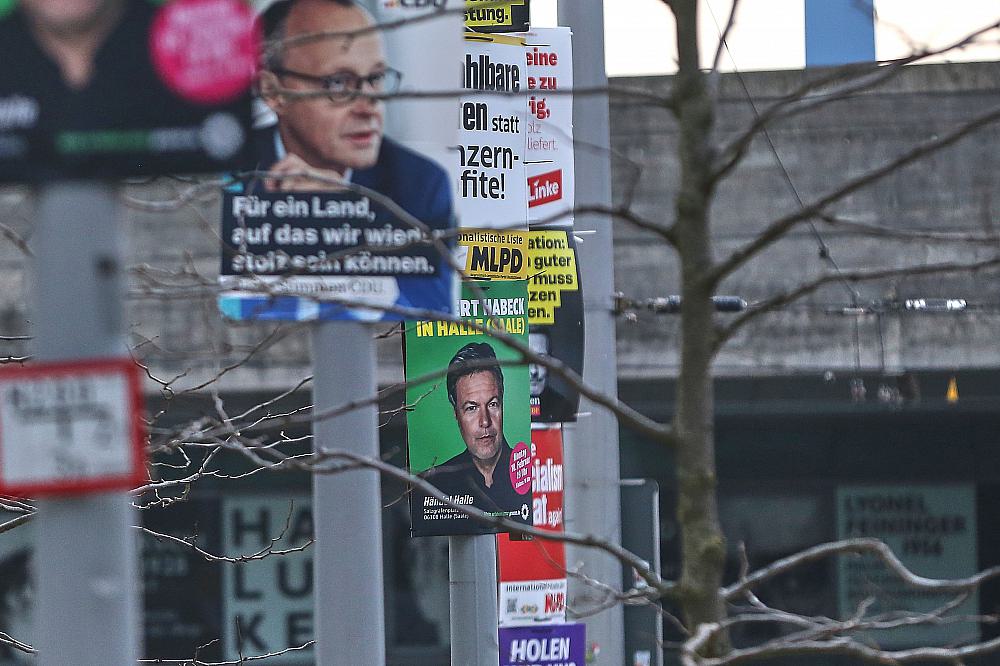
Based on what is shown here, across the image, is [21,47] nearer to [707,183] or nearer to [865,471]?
[707,183]

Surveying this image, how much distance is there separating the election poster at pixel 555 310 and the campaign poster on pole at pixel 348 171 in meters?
4.06

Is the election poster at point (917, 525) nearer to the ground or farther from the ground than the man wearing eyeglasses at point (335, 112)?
nearer to the ground

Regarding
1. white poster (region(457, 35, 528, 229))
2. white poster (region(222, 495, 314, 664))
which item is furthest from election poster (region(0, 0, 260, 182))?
white poster (region(222, 495, 314, 664))

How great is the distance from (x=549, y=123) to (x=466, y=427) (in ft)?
6.98

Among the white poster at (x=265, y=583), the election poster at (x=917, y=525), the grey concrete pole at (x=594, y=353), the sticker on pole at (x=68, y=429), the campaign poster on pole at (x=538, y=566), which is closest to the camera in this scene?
the sticker on pole at (x=68, y=429)

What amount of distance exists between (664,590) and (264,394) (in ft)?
45.6

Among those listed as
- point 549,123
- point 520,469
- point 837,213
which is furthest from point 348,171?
point 837,213

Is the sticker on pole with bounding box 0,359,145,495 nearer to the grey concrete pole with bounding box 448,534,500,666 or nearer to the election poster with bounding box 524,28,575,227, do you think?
the grey concrete pole with bounding box 448,534,500,666

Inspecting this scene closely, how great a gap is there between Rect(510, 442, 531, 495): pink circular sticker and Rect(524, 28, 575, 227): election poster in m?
1.60

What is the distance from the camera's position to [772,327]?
56.3 ft

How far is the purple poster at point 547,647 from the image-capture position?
30.3 feet

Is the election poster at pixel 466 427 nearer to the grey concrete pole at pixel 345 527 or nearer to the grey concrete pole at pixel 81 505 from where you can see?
the grey concrete pole at pixel 345 527

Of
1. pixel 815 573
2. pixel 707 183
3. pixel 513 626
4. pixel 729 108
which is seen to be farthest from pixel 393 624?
pixel 707 183

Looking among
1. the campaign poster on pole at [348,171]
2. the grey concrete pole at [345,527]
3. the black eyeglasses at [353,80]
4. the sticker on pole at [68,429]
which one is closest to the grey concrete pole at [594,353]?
the campaign poster on pole at [348,171]
